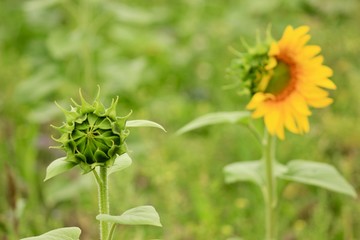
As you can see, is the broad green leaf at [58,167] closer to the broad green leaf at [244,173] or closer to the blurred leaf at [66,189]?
the broad green leaf at [244,173]

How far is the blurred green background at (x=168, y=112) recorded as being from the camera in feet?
6.66

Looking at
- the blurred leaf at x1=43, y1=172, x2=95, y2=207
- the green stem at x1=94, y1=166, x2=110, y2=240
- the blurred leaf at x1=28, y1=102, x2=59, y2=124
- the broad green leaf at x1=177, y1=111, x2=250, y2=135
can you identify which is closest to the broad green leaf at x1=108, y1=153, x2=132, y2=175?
the green stem at x1=94, y1=166, x2=110, y2=240

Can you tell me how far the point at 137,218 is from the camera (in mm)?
1067

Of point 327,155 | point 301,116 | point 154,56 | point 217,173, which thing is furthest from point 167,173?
point 154,56

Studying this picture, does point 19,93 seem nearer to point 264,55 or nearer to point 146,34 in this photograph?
point 146,34

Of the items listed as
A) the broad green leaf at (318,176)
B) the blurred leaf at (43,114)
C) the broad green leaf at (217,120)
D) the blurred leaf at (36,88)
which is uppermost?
the blurred leaf at (36,88)

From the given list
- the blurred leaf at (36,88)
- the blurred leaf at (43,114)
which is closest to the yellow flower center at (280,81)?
the blurred leaf at (43,114)

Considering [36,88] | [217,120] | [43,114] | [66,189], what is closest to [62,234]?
[217,120]

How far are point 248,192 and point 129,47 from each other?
135 centimetres

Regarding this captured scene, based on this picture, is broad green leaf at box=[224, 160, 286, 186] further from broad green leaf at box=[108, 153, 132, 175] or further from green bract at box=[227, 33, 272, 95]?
broad green leaf at box=[108, 153, 132, 175]

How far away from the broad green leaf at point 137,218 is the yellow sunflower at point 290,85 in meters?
0.41

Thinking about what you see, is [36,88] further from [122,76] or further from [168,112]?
[168,112]

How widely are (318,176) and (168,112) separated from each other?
1239 mm

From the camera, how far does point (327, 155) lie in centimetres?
244
